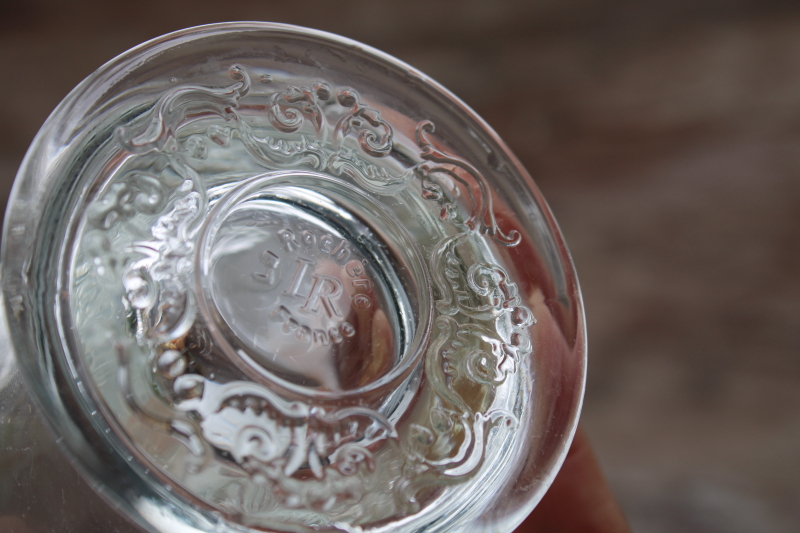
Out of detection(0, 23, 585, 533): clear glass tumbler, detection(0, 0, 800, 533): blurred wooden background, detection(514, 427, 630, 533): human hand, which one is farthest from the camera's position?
detection(0, 0, 800, 533): blurred wooden background

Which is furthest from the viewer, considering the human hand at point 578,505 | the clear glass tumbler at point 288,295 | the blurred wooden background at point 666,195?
the blurred wooden background at point 666,195

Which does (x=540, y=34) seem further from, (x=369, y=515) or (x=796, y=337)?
(x=369, y=515)

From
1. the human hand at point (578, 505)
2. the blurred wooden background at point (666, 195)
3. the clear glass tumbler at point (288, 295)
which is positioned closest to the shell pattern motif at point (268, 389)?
the clear glass tumbler at point (288, 295)

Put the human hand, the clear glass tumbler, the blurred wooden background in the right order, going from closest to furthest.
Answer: the clear glass tumbler, the human hand, the blurred wooden background

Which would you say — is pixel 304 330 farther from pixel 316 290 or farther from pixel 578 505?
pixel 578 505

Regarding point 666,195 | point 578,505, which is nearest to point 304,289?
point 578,505

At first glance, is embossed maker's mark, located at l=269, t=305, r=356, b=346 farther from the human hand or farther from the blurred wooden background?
the blurred wooden background

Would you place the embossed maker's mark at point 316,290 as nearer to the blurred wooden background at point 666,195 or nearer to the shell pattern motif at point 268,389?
the shell pattern motif at point 268,389

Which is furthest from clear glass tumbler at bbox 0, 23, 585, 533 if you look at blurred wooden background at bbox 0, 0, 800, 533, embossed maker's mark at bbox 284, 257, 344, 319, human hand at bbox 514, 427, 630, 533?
blurred wooden background at bbox 0, 0, 800, 533
